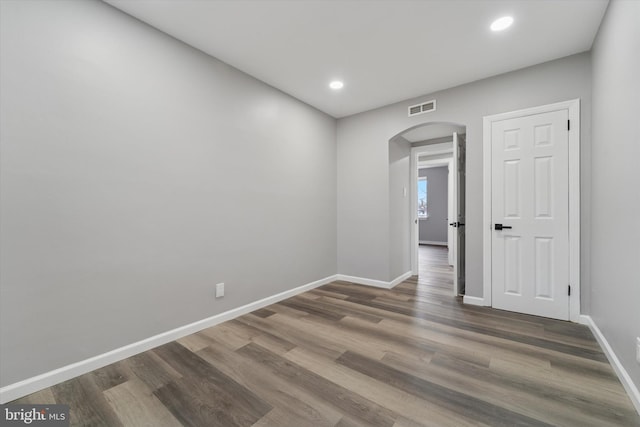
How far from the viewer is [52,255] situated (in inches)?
69.2

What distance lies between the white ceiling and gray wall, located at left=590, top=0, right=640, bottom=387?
391 millimetres

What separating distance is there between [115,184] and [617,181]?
3.63 meters

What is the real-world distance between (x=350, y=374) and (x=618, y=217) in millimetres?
2136

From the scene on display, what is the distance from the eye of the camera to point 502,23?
2227 mm

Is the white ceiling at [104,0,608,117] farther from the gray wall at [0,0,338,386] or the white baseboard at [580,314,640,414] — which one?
the white baseboard at [580,314,640,414]

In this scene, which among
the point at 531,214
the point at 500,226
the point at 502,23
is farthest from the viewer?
the point at 500,226

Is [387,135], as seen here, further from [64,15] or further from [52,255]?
[52,255]

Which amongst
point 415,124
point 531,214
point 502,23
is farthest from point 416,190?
point 502,23

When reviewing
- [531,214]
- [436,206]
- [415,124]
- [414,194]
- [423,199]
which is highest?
[415,124]

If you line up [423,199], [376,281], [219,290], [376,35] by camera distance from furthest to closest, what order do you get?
[423,199]
[376,281]
[219,290]
[376,35]

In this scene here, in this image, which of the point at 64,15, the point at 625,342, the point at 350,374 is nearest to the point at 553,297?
the point at 625,342

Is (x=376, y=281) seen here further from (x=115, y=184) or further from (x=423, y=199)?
(x=423, y=199)

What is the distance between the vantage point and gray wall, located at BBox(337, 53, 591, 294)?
8.81ft

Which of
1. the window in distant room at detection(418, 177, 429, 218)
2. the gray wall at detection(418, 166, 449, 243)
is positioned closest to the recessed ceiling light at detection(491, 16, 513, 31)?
the gray wall at detection(418, 166, 449, 243)
